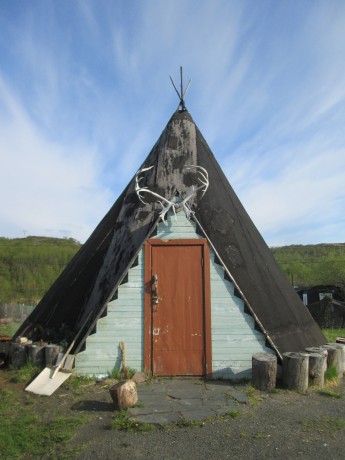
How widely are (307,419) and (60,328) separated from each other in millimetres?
4306

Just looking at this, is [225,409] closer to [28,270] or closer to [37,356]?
[37,356]

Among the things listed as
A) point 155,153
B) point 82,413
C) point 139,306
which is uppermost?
point 155,153

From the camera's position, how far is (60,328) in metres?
7.38

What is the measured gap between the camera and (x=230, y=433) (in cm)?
438

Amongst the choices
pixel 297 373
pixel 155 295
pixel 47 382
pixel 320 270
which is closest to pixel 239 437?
pixel 297 373

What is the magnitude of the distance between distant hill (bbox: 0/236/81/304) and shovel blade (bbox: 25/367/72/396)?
23599 mm

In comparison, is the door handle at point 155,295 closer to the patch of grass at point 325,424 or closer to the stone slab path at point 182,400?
the stone slab path at point 182,400

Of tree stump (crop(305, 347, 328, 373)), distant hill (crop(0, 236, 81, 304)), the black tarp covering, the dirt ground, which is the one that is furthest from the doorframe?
distant hill (crop(0, 236, 81, 304))

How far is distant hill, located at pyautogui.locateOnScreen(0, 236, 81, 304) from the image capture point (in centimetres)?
3006

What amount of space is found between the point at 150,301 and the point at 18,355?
7.55ft

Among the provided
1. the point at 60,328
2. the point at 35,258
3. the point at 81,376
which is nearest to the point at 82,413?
the point at 81,376

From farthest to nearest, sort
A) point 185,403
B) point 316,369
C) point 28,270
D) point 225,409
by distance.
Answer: point 28,270, point 316,369, point 185,403, point 225,409

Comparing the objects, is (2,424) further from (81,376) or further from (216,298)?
(216,298)

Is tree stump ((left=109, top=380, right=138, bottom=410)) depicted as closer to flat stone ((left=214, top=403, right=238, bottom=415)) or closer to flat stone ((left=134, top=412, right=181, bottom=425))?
flat stone ((left=134, top=412, right=181, bottom=425))
